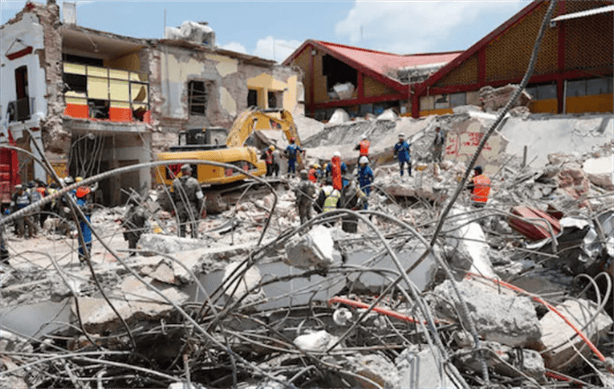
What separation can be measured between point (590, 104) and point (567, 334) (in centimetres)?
1788

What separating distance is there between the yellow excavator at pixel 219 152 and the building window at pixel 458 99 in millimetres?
9598

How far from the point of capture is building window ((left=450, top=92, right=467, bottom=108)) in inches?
847

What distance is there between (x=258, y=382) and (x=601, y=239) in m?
3.42

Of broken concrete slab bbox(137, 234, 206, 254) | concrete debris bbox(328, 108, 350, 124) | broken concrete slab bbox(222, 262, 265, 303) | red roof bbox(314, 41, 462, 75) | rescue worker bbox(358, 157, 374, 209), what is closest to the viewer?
broken concrete slab bbox(222, 262, 265, 303)

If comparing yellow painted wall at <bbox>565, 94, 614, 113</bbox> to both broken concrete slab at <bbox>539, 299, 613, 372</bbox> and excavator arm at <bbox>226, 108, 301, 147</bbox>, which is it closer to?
excavator arm at <bbox>226, 108, 301, 147</bbox>

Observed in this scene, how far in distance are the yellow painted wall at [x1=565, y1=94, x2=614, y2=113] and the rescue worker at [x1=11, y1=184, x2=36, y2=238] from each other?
61.5 feet

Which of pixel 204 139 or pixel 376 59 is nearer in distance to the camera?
pixel 204 139

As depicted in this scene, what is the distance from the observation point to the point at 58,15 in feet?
48.8

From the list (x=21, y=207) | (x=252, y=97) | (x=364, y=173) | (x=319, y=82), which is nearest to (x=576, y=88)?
(x=319, y=82)

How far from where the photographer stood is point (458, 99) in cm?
2177

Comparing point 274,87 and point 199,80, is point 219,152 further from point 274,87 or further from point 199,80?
point 274,87

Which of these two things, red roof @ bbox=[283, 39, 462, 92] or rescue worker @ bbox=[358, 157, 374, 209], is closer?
rescue worker @ bbox=[358, 157, 374, 209]

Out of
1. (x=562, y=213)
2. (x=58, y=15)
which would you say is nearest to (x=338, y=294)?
(x=562, y=213)

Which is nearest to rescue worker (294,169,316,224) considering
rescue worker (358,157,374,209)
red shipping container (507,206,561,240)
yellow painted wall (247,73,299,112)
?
rescue worker (358,157,374,209)
